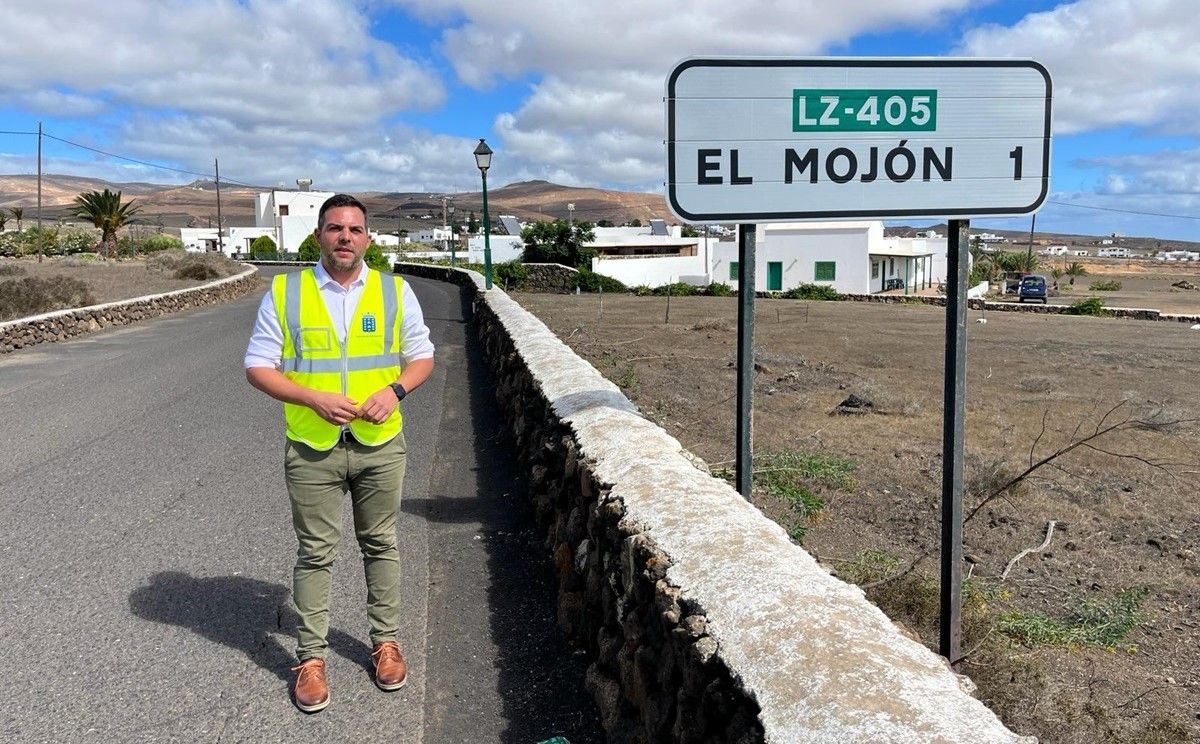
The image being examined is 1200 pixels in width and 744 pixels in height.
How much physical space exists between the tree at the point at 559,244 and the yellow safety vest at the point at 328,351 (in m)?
48.3

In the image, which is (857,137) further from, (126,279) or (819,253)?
(819,253)

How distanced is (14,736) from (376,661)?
1179 millimetres

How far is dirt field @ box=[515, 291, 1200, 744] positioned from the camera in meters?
3.43

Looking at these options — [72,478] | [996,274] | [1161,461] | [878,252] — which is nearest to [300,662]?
[72,478]

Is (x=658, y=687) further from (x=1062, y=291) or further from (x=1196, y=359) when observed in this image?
(x=1062, y=291)

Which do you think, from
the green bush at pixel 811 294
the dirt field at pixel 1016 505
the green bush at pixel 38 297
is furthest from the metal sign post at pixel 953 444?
the green bush at pixel 811 294

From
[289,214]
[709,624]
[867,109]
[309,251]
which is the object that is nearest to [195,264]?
[309,251]

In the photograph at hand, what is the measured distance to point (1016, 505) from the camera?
594 cm

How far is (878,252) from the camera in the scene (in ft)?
182

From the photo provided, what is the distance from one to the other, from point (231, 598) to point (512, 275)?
36425mm

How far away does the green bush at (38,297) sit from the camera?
18.0 meters

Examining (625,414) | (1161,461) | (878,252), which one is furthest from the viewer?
(878,252)

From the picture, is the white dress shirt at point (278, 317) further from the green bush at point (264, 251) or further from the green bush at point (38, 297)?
the green bush at point (264, 251)

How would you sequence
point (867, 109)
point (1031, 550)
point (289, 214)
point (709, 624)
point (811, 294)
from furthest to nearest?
1. point (289, 214)
2. point (811, 294)
3. point (1031, 550)
4. point (867, 109)
5. point (709, 624)
